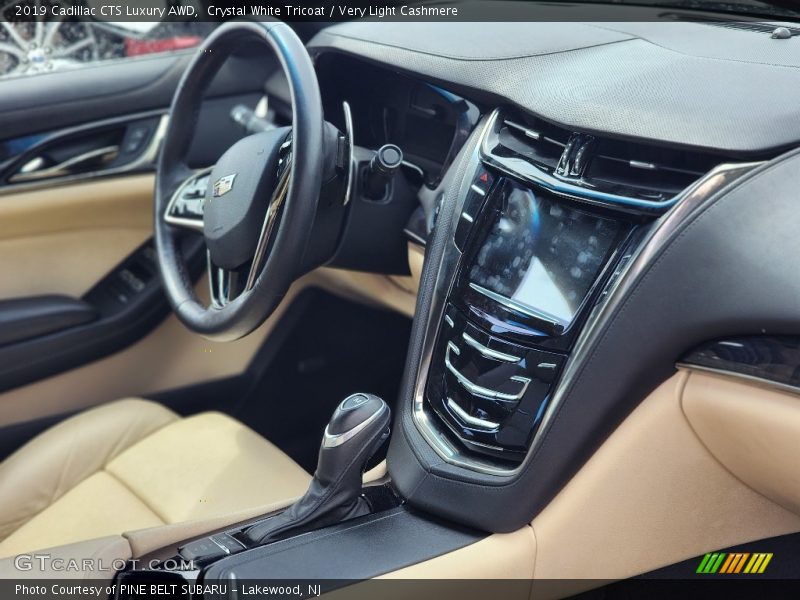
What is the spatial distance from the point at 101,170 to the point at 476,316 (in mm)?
1052

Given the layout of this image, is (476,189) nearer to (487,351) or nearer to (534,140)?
(534,140)

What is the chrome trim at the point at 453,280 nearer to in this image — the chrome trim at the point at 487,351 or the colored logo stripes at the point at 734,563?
the chrome trim at the point at 487,351

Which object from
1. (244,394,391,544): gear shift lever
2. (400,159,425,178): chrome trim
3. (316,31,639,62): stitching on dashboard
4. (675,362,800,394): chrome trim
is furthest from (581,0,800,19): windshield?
(244,394,391,544): gear shift lever

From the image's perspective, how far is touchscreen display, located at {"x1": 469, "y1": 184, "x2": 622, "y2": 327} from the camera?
3.56 feet

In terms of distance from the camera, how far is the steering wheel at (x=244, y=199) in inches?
49.1

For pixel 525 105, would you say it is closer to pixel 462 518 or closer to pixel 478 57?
pixel 478 57

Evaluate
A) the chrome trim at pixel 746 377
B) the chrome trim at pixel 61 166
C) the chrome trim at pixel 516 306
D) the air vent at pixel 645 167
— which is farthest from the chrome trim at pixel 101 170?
the chrome trim at pixel 746 377

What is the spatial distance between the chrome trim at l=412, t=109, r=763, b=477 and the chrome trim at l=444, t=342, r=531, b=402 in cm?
4

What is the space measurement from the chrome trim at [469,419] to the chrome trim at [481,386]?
30 mm

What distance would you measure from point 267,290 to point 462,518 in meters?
0.42

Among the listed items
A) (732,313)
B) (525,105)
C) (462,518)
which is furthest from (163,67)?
(732,313)

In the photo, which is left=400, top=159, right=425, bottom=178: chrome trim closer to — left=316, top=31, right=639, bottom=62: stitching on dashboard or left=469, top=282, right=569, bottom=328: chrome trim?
left=316, top=31, right=639, bottom=62: stitching on dashboard

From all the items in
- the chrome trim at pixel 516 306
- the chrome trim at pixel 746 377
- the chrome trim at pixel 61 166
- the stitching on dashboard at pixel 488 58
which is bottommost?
the chrome trim at pixel 61 166

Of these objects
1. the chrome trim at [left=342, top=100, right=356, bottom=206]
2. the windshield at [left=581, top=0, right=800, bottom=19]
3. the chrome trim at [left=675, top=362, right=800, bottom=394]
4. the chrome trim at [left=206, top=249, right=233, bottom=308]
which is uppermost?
the windshield at [left=581, top=0, right=800, bottom=19]
